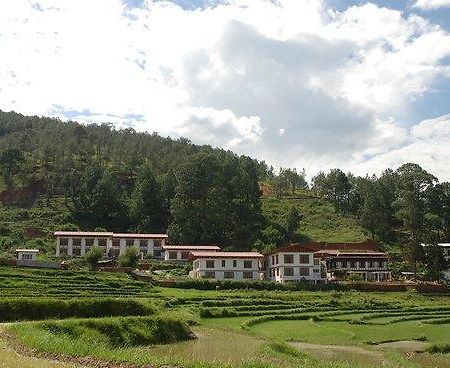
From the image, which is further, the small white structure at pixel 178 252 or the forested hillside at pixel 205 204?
the forested hillside at pixel 205 204

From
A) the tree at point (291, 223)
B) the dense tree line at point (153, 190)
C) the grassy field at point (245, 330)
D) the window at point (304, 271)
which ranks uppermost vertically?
the dense tree line at point (153, 190)

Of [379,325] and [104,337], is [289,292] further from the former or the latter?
[104,337]

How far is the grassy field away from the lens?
2355cm

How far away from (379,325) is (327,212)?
83.1 m

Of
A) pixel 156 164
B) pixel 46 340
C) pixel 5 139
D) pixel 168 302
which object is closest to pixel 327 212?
pixel 156 164

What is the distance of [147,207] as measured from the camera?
110 meters

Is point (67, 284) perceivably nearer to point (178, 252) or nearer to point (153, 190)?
point (178, 252)

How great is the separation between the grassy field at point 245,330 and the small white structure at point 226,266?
11120mm

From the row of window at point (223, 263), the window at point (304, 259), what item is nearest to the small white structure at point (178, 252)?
the row of window at point (223, 263)

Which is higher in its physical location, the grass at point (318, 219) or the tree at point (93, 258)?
the grass at point (318, 219)

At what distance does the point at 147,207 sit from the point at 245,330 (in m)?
71.3

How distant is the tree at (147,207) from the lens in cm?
10750

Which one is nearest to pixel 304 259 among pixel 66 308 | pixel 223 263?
pixel 223 263

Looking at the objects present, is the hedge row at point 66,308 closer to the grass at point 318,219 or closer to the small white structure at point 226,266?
the small white structure at point 226,266
